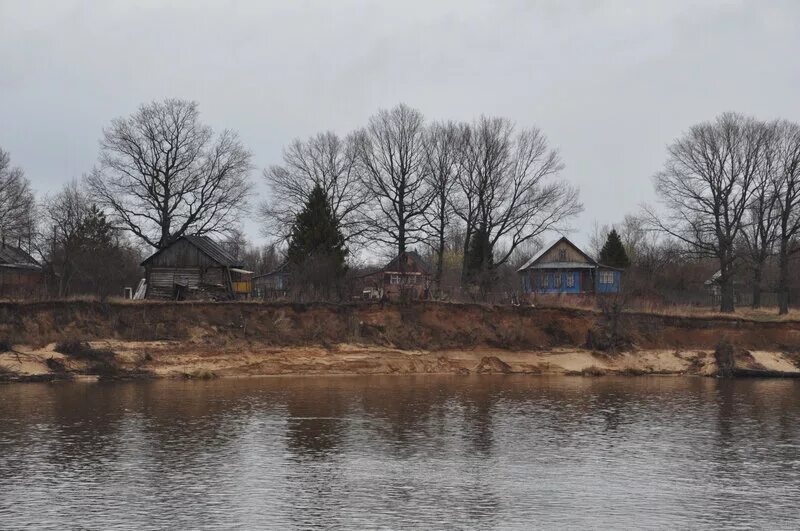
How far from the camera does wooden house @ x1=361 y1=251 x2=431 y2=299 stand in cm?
5666

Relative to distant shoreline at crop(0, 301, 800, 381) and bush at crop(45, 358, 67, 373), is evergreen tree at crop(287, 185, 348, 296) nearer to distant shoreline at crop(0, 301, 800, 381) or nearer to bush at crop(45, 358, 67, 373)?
distant shoreline at crop(0, 301, 800, 381)

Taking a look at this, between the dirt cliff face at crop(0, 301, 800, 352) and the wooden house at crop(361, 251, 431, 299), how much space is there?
311 cm

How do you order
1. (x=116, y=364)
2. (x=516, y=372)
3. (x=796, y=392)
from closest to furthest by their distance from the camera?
(x=796, y=392)
(x=116, y=364)
(x=516, y=372)

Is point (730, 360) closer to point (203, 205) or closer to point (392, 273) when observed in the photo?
point (392, 273)

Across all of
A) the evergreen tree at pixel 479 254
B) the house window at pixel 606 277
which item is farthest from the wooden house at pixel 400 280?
the house window at pixel 606 277

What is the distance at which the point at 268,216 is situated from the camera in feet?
252

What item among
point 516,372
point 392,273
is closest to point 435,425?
point 516,372

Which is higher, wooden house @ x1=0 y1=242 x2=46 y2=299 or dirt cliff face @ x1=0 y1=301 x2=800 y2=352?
wooden house @ x1=0 y1=242 x2=46 y2=299

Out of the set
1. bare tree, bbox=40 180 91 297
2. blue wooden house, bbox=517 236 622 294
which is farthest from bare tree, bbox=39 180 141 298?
blue wooden house, bbox=517 236 622 294

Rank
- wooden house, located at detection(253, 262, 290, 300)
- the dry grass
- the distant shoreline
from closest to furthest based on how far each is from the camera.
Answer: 1. the distant shoreline
2. the dry grass
3. wooden house, located at detection(253, 262, 290, 300)

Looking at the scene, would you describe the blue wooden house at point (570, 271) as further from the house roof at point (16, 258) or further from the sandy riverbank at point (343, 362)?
the house roof at point (16, 258)

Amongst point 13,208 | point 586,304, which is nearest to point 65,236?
point 13,208

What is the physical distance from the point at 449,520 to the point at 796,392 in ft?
97.6

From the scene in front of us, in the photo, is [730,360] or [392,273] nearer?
[730,360]
